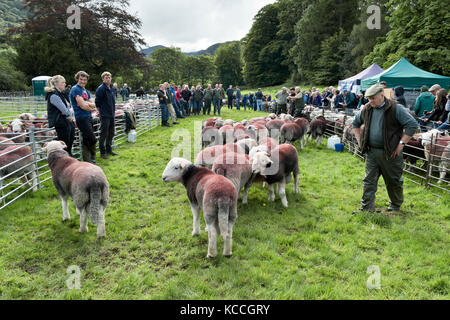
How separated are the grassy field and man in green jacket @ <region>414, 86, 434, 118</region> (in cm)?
557

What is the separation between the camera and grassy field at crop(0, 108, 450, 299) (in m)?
3.22

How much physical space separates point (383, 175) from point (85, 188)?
503 centimetres

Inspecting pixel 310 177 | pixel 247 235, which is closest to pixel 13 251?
pixel 247 235

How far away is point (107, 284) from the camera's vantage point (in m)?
3.31

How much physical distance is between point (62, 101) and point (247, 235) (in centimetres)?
495

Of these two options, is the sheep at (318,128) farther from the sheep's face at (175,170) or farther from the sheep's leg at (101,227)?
the sheep's leg at (101,227)

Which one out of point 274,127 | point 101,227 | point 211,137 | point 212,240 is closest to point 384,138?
point 212,240

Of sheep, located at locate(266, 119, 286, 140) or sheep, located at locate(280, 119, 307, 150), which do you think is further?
sheep, located at locate(266, 119, 286, 140)

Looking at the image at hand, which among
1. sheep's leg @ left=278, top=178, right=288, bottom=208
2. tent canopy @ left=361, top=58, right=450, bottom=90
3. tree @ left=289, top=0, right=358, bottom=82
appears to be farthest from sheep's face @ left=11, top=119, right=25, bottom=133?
tree @ left=289, top=0, right=358, bottom=82

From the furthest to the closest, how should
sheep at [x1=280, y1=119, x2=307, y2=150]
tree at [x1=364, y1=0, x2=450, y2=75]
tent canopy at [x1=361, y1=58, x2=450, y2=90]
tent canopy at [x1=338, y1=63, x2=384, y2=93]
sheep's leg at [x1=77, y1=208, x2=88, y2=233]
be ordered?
tree at [x1=364, y1=0, x2=450, y2=75]
tent canopy at [x1=338, y1=63, x2=384, y2=93]
tent canopy at [x1=361, y1=58, x2=450, y2=90]
sheep at [x1=280, y1=119, x2=307, y2=150]
sheep's leg at [x1=77, y1=208, x2=88, y2=233]

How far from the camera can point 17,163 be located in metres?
5.71

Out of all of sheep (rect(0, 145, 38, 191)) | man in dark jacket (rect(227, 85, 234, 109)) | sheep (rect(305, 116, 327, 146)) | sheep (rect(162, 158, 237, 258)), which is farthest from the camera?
man in dark jacket (rect(227, 85, 234, 109))

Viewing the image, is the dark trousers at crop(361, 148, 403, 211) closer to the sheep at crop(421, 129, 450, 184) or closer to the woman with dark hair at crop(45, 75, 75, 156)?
the sheep at crop(421, 129, 450, 184)
